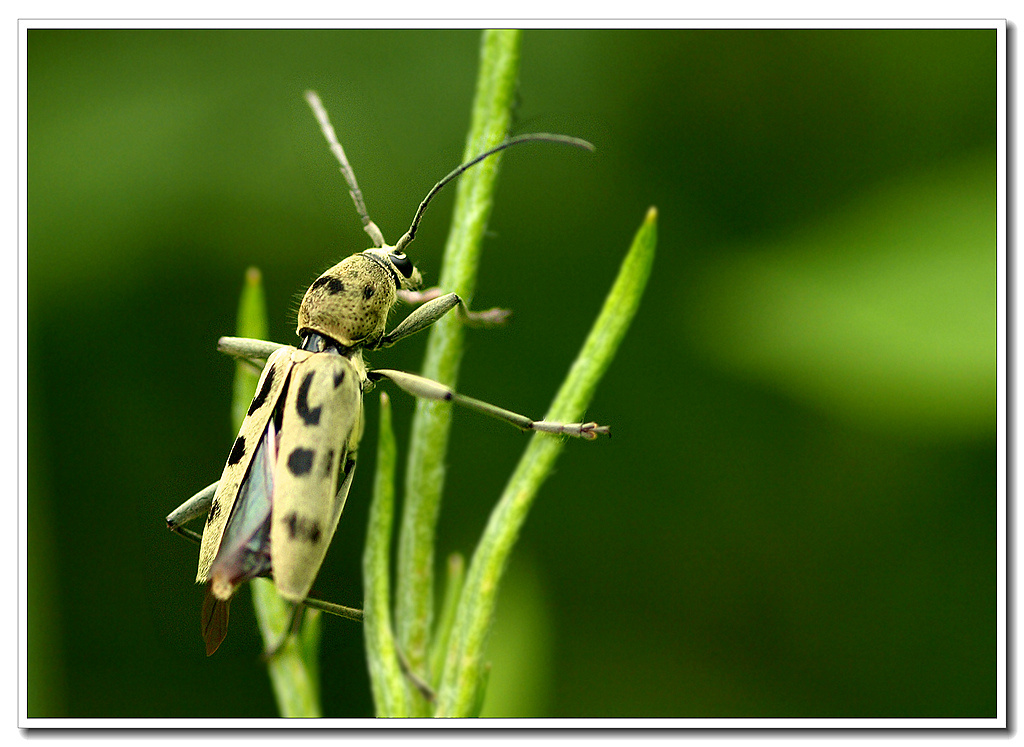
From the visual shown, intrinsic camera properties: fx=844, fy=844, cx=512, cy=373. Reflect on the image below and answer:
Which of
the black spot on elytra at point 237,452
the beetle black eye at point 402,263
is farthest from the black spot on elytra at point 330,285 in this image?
the black spot on elytra at point 237,452

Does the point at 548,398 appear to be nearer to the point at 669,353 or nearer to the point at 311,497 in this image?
the point at 669,353

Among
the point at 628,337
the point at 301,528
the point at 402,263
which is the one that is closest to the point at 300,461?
the point at 301,528

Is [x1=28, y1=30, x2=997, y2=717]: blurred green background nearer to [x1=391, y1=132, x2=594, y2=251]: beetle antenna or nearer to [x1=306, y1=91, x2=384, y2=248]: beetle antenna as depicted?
[x1=306, y1=91, x2=384, y2=248]: beetle antenna

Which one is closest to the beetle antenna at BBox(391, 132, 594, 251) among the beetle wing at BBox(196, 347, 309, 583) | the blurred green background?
the blurred green background

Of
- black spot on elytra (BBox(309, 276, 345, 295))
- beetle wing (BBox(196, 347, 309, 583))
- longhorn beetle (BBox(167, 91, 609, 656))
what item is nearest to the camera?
longhorn beetle (BBox(167, 91, 609, 656))

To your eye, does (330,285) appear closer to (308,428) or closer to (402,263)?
(402,263)

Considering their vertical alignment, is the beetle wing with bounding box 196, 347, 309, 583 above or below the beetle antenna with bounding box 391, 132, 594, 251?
below

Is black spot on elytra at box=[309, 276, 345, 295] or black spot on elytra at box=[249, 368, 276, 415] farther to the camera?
black spot on elytra at box=[309, 276, 345, 295]
